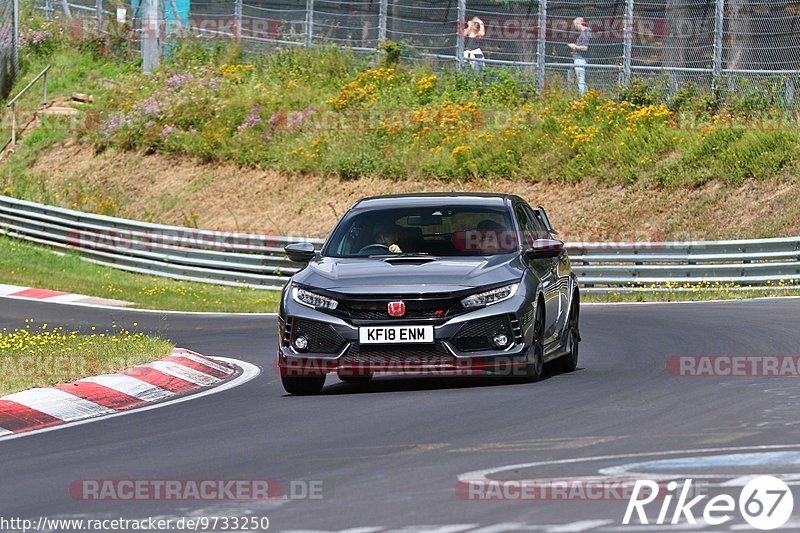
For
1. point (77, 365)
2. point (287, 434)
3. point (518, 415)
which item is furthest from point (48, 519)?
point (77, 365)

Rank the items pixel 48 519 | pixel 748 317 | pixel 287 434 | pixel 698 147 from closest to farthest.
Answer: pixel 48 519 → pixel 287 434 → pixel 748 317 → pixel 698 147

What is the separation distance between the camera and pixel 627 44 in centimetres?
3219

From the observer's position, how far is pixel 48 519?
673 centimetres

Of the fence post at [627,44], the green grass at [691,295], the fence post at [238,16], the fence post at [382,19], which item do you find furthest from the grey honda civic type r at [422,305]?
the fence post at [238,16]

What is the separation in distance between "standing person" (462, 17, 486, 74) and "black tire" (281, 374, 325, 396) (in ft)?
76.4

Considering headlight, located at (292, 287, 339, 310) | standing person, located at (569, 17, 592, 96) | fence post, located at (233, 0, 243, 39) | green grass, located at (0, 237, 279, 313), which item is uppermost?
fence post, located at (233, 0, 243, 39)

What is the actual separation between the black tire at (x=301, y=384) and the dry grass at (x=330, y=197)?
56.0 feet

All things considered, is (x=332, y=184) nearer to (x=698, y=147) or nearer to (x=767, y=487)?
(x=698, y=147)

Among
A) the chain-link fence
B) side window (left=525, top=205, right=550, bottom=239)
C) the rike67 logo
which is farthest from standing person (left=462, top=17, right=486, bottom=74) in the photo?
the rike67 logo

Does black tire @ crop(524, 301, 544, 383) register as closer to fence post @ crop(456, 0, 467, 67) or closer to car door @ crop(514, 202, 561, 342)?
car door @ crop(514, 202, 561, 342)

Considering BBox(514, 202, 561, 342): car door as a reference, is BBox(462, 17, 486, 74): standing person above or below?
above

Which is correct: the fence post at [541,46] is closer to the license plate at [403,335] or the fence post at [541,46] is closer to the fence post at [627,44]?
the fence post at [627,44]

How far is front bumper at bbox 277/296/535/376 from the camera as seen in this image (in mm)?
11250

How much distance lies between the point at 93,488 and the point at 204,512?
0.98 m
